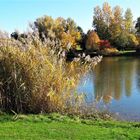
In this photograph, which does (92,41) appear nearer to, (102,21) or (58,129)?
(102,21)

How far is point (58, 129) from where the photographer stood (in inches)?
315

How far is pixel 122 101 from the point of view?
16.4m

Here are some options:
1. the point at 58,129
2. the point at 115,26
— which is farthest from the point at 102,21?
the point at 58,129

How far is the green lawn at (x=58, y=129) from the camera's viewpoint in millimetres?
7418

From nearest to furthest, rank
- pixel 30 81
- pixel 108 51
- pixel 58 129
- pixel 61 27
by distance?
pixel 58 129
pixel 30 81
pixel 61 27
pixel 108 51

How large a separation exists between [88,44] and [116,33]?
7.79 meters

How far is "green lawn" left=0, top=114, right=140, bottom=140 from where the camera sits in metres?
7.42

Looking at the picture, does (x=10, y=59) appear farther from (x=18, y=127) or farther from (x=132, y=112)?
(x=132, y=112)

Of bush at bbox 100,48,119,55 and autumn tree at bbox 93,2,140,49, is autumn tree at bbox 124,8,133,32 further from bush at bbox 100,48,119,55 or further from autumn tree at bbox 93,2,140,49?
bush at bbox 100,48,119,55


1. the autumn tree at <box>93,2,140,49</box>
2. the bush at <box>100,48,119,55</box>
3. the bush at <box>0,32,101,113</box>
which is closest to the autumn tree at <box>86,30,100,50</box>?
the bush at <box>100,48,119,55</box>

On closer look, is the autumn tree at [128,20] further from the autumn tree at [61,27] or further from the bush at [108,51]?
the autumn tree at [61,27]

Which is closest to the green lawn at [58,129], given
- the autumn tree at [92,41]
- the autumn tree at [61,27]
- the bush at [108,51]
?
the autumn tree at [61,27]

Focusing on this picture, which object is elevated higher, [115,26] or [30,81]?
[115,26]

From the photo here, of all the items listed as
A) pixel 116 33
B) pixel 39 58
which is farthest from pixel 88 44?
pixel 39 58
